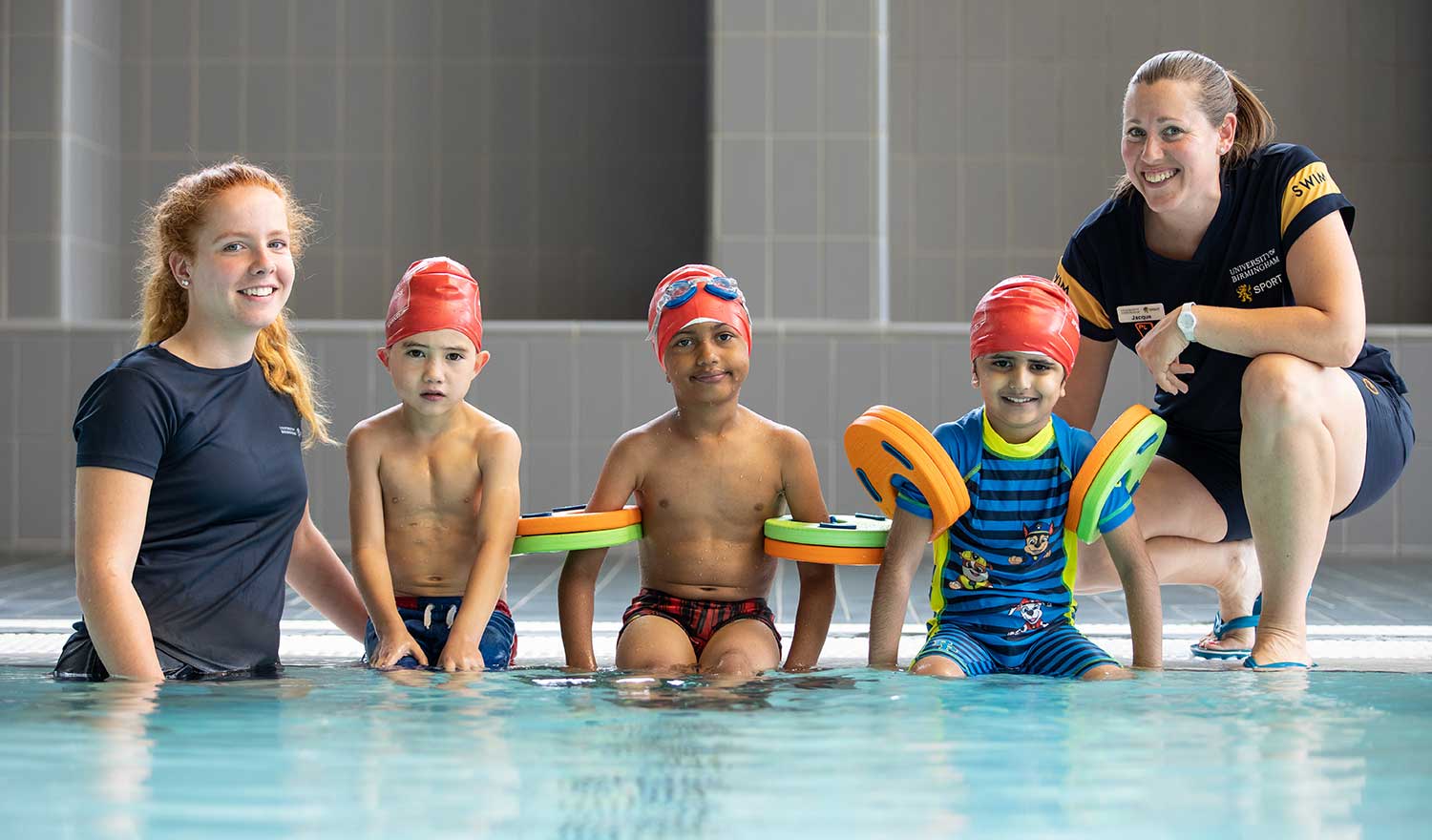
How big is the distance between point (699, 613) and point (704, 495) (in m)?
0.28

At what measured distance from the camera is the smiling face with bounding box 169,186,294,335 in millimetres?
2783

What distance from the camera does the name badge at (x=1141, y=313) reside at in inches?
137

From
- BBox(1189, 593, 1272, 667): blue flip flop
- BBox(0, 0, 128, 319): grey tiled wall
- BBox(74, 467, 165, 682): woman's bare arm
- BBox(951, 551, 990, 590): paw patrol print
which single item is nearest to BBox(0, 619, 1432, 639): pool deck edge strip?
BBox(1189, 593, 1272, 667): blue flip flop

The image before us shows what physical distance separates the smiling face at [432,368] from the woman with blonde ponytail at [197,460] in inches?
11.7

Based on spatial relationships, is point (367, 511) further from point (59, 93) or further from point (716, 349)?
point (59, 93)

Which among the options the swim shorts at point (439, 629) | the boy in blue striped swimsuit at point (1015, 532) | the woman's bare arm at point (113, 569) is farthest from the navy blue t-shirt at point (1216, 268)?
the woman's bare arm at point (113, 569)

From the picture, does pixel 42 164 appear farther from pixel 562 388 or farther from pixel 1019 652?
pixel 1019 652

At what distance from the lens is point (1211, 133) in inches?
130

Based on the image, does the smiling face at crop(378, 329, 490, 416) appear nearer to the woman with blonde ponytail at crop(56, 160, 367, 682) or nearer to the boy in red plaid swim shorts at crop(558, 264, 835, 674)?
the woman with blonde ponytail at crop(56, 160, 367, 682)

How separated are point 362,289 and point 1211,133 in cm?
619

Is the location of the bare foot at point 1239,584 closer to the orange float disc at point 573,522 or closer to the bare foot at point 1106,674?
the bare foot at point 1106,674

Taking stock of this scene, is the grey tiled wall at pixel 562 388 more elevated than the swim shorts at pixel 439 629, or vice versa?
the grey tiled wall at pixel 562 388

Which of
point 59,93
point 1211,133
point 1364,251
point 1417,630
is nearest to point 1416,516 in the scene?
point 1364,251

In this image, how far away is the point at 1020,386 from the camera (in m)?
3.05
